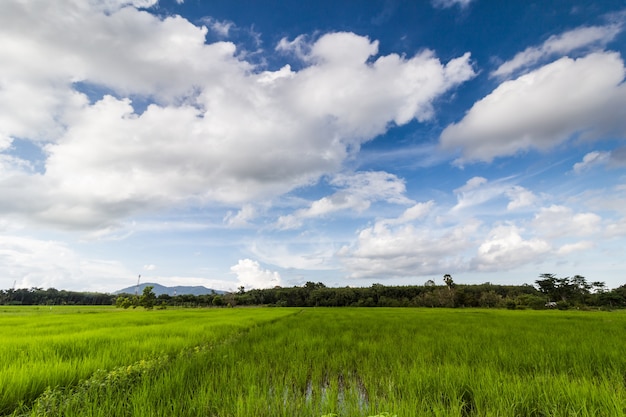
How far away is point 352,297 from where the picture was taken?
76.2 metres

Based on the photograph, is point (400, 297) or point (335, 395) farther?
point (400, 297)

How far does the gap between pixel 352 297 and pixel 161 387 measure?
250ft

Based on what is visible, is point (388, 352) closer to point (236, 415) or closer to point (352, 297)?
point (236, 415)

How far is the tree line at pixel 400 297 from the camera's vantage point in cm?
5150

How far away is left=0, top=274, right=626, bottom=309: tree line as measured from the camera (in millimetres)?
51500

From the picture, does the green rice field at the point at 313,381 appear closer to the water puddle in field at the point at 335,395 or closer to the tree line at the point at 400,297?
the water puddle in field at the point at 335,395

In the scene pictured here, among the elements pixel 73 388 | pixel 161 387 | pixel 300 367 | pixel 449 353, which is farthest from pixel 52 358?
pixel 449 353

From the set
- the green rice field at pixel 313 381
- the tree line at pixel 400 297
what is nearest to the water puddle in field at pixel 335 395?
the green rice field at pixel 313 381

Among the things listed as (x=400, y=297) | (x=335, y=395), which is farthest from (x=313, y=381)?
(x=400, y=297)

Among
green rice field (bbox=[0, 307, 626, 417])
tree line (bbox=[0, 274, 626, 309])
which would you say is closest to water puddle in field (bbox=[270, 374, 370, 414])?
green rice field (bbox=[0, 307, 626, 417])

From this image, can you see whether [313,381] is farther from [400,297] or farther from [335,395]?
[400,297]

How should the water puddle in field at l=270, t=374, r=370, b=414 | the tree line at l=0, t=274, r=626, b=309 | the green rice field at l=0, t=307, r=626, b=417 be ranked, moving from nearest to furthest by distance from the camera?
the green rice field at l=0, t=307, r=626, b=417, the water puddle in field at l=270, t=374, r=370, b=414, the tree line at l=0, t=274, r=626, b=309

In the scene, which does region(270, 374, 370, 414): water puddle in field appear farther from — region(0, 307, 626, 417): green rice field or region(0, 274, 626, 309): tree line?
region(0, 274, 626, 309): tree line

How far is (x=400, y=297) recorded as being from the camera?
238ft
